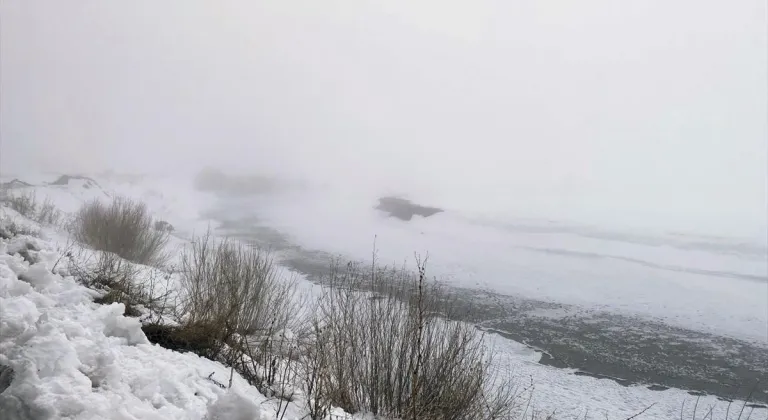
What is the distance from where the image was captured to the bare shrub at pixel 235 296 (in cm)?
845

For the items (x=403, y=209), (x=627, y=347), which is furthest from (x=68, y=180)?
(x=627, y=347)

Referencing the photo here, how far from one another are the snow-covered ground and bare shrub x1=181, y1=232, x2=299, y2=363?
2443 millimetres

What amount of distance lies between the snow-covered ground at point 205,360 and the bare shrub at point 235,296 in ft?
8.01

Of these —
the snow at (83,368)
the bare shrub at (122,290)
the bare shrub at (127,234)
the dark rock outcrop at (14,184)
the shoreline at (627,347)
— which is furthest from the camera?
the dark rock outcrop at (14,184)

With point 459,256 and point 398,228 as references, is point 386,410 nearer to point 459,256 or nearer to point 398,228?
point 459,256

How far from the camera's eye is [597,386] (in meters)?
12.8

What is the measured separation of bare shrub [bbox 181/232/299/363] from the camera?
8.45 m

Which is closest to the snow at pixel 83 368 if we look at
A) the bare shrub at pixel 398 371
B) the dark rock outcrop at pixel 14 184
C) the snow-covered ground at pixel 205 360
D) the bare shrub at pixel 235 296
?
the snow-covered ground at pixel 205 360

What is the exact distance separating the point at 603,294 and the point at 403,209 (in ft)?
107

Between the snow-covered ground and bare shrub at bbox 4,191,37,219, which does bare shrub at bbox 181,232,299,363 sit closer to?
the snow-covered ground

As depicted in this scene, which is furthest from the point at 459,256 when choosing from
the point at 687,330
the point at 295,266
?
the point at 687,330

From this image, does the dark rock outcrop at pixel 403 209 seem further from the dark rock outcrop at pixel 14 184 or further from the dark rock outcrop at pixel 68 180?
the dark rock outcrop at pixel 14 184

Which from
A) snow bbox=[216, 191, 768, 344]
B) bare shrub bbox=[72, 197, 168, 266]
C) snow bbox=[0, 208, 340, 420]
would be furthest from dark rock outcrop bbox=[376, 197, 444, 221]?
snow bbox=[0, 208, 340, 420]

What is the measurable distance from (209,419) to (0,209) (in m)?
22.5
